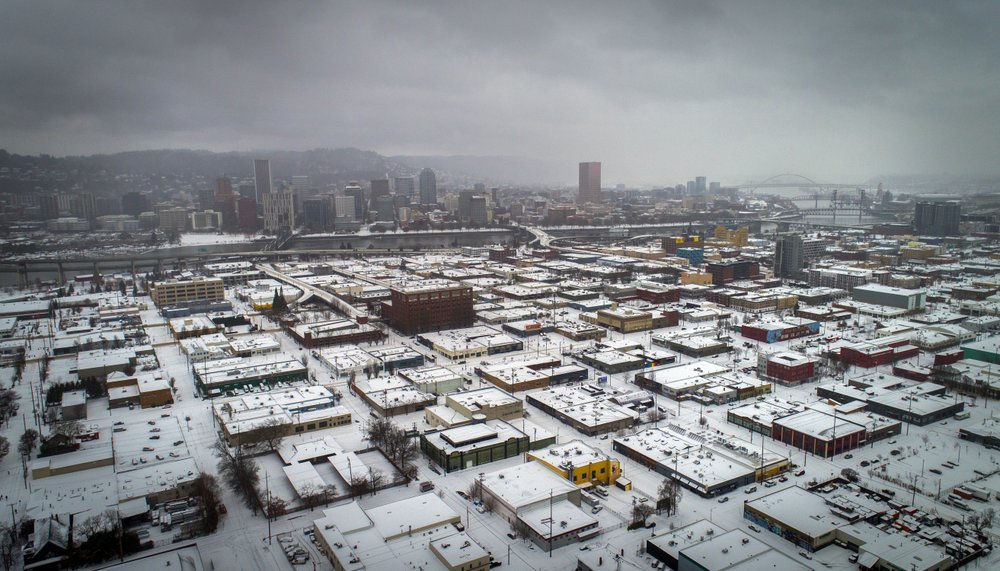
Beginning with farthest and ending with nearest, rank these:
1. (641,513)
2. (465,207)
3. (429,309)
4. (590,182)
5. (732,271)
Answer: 1. (590,182)
2. (465,207)
3. (732,271)
4. (429,309)
5. (641,513)

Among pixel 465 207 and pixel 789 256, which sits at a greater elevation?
pixel 465 207

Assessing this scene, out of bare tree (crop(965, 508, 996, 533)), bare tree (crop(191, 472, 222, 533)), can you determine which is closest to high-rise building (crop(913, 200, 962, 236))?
bare tree (crop(965, 508, 996, 533))

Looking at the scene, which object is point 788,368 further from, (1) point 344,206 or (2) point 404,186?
(2) point 404,186

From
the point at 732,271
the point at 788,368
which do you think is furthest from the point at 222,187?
the point at 788,368

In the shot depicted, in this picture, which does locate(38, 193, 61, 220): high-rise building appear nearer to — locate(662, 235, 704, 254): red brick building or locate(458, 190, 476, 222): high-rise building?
locate(662, 235, 704, 254): red brick building

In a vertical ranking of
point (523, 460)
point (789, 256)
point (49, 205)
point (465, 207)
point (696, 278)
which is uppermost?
point (49, 205)

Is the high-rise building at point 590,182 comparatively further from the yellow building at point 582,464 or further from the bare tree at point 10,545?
the bare tree at point 10,545
